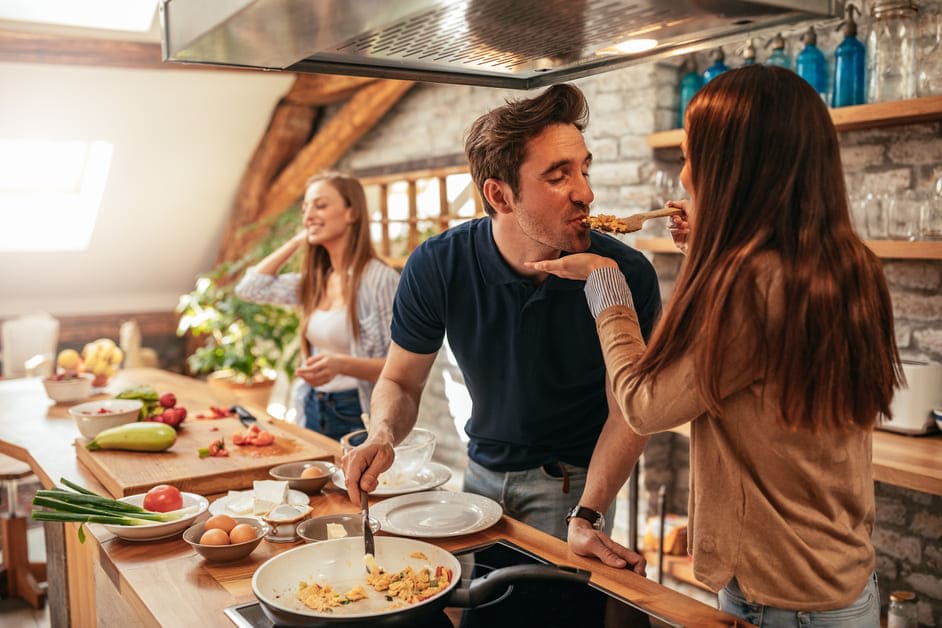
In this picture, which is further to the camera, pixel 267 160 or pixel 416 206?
pixel 267 160

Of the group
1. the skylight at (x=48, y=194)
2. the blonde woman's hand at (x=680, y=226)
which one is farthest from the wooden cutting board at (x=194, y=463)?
the skylight at (x=48, y=194)

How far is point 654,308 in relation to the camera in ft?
6.37

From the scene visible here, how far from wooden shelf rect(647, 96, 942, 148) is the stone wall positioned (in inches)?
5.2

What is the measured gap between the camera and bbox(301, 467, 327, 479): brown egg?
6.40 ft

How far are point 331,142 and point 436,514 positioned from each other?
15.1 feet

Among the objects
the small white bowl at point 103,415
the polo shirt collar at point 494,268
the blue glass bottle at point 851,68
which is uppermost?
the blue glass bottle at point 851,68

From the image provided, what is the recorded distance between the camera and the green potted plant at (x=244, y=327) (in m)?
5.78

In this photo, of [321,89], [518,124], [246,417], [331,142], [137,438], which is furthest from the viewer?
[331,142]

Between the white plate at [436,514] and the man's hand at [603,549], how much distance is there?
17 centimetres

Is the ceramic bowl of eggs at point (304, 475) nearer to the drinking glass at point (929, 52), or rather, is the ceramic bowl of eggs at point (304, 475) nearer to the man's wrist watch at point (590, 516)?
the man's wrist watch at point (590, 516)

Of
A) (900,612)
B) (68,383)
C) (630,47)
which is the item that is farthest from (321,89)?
(630,47)

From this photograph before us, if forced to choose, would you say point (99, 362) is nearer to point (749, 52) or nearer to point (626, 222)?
point (626, 222)

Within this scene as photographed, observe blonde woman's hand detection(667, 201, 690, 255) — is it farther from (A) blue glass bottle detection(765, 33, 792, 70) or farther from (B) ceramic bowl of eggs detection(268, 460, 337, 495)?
(A) blue glass bottle detection(765, 33, 792, 70)

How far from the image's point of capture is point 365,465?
1641mm
